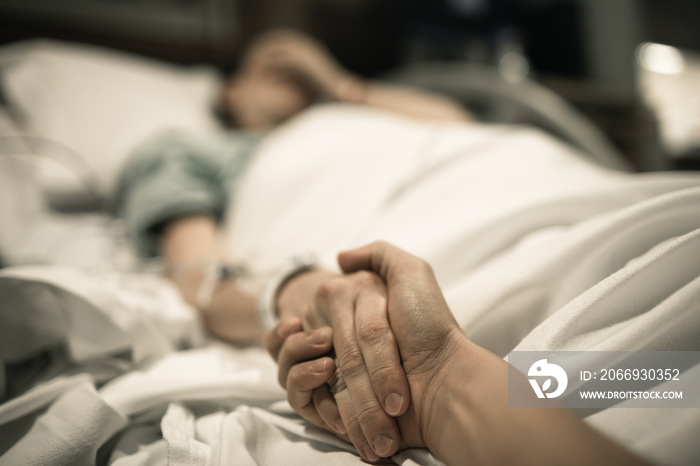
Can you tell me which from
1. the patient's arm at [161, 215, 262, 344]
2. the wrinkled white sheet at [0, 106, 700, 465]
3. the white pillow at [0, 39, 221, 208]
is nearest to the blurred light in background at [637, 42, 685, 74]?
the wrinkled white sheet at [0, 106, 700, 465]

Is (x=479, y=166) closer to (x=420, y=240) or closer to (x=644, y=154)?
(x=420, y=240)

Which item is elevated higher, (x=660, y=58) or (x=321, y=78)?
(x=660, y=58)

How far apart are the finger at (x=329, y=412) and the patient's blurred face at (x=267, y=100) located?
46.3 inches

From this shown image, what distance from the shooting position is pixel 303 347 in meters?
0.37

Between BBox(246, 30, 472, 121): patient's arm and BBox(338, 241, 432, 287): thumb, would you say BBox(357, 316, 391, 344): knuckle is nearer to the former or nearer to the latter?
BBox(338, 241, 432, 287): thumb

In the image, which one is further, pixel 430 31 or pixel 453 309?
pixel 430 31

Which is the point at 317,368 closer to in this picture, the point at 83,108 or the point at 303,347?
the point at 303,347

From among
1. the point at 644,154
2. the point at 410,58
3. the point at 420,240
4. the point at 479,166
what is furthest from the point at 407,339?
the point at 410,58

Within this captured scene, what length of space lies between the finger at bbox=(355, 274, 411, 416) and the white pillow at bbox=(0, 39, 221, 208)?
3.38 ft

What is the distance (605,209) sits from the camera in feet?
1.60

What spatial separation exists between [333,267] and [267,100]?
100cm

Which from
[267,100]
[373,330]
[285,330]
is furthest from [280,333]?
[267,100]

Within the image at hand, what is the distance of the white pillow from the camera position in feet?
3.61

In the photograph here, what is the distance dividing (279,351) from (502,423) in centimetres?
22
